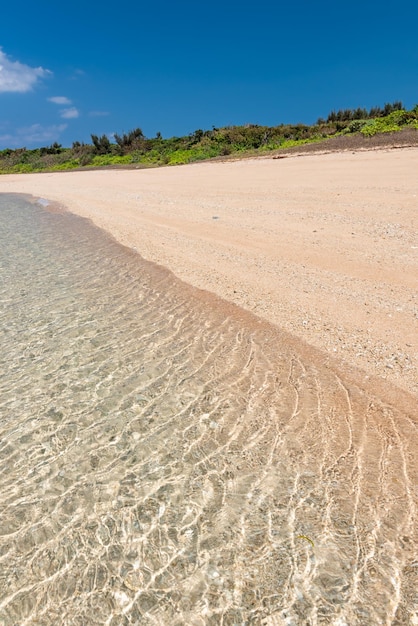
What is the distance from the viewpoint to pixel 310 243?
8562 millimetres

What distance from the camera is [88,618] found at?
2.18 meters

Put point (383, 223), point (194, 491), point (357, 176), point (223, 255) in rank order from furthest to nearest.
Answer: point (357, 176)
point (383, 223)
point (223, 255)
point (194, 491)

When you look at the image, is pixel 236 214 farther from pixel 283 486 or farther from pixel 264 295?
pixel 283 486

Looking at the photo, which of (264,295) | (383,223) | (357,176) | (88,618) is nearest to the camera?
(88,618)

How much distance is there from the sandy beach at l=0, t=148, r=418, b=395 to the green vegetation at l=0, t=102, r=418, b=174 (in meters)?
8.30

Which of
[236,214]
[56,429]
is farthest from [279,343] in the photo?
[236,214]

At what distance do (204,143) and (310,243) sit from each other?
31.2 m

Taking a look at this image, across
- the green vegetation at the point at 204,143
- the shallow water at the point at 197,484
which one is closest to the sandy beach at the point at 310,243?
the shallow water at the point at 197,484

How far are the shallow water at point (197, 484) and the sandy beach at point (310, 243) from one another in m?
0.76

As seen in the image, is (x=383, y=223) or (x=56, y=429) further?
Answer: (x=383, y=223)

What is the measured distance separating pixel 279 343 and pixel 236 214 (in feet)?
24.9

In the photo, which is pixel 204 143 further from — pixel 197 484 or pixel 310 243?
pixel 197 484

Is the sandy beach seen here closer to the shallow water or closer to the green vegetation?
the shallow water

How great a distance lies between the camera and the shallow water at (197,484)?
2.28m
